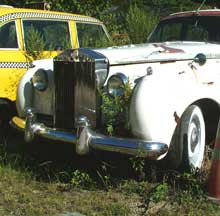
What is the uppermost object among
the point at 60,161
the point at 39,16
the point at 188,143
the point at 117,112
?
the point at 39,16

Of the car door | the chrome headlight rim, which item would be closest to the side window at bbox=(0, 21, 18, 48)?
the car door

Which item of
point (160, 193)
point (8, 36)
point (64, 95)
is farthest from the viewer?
point (8, 36)

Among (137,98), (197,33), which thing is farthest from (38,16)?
(137,98)

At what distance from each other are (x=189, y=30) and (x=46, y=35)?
2.52 metres

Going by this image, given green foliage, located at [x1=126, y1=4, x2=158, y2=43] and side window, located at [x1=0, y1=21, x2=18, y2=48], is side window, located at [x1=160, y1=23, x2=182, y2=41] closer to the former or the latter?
green foliage, located at [x1=126, y1=4, x2=158, y2=43]

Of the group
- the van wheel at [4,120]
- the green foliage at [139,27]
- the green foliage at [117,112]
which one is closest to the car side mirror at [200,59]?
the green foliage at [117,112]

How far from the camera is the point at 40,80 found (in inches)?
239

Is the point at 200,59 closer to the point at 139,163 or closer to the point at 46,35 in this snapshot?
the point at 139,163

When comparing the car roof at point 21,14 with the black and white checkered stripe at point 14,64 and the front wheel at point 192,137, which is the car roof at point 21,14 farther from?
the front wheel at point 192,137

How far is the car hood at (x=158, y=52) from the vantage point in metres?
5.51

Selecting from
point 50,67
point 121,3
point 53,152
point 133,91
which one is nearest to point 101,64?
point 133,91

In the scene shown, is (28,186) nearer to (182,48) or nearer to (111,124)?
(111,124)

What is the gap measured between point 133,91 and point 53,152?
223cm

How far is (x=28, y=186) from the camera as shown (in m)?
5.45
